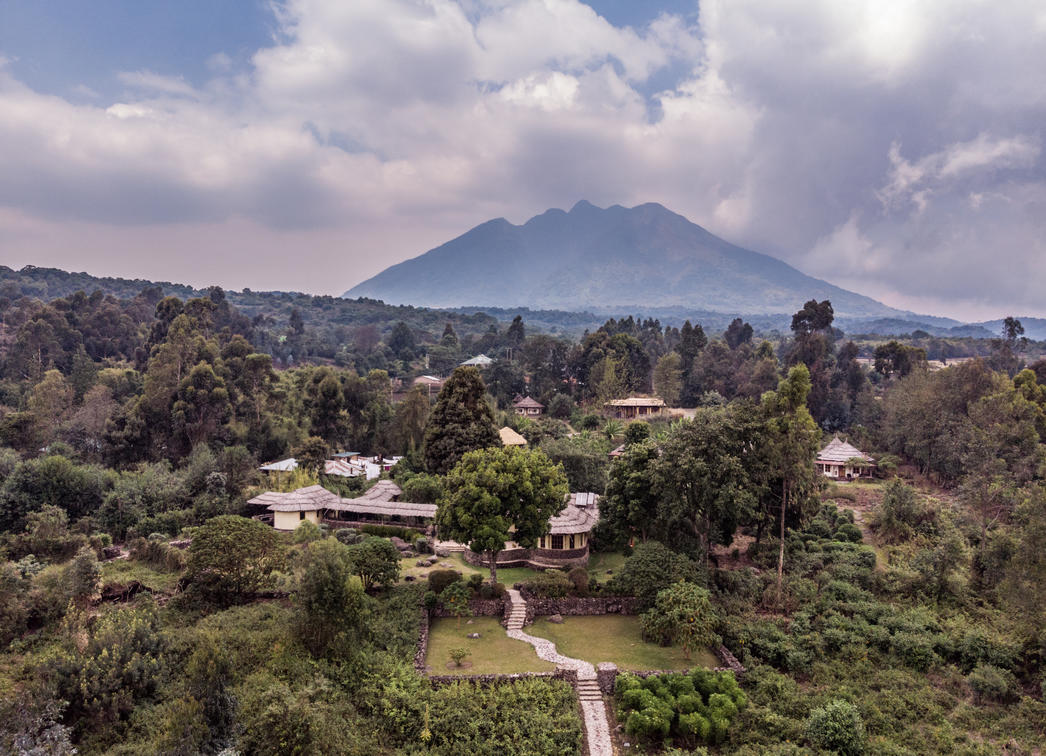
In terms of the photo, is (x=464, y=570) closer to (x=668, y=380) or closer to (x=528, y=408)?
(x=528, y=408)

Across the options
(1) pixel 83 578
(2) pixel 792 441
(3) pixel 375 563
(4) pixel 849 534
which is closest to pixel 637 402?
(4) pixel 849 534

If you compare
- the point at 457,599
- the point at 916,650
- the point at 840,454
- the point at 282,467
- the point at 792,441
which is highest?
the point at 792,441

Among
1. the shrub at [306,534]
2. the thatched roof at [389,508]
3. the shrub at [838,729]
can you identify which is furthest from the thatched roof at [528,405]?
the shrub at [838,729]

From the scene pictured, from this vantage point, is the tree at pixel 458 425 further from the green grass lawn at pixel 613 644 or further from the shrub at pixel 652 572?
the shrub at pixel 652 572

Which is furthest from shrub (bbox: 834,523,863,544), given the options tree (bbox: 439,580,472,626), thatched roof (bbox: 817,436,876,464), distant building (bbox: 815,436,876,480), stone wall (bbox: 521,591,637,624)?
tree (bbox: 439,580,472,626)

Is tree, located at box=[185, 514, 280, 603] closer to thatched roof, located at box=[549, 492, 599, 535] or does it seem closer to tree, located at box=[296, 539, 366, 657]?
tree, located at box=[296, 539, 366, 657]
